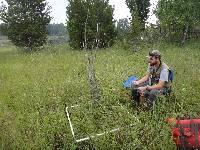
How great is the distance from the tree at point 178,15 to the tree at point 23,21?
8.46 metres

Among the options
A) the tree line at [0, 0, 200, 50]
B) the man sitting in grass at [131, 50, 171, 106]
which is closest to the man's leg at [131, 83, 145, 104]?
the man sitting in grass at [131, 50, 171, 106]

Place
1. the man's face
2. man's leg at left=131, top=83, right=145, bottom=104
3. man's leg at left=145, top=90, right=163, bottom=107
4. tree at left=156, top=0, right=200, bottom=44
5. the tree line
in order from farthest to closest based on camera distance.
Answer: tree at left=156, top=0, right=200, bottom=44 < the tree line < man's leg at left=131, top=83, right=145, bottom=104 < the man's face < man's leg at left=145, top=90, right=163, bottom=107

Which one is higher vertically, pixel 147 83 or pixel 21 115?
pixel 147 83

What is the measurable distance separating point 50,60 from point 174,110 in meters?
9.68

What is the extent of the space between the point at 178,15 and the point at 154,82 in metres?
19.9

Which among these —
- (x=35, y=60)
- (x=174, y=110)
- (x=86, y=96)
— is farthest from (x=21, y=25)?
(x=174, y=110)

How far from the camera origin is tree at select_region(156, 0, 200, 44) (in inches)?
1041

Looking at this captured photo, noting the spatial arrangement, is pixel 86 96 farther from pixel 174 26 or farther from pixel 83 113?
pixel 174 26

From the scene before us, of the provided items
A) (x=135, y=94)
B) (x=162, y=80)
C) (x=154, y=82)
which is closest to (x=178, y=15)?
(x=154, y=82)

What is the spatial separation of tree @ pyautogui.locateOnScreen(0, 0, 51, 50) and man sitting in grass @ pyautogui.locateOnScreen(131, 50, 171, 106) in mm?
19277

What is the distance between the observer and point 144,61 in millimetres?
14789

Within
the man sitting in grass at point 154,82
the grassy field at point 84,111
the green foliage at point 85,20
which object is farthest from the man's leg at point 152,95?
the green foliage at point 85,20

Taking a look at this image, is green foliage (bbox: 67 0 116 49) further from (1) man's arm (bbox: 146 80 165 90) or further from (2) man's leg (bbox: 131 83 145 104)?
(1) man's arm (bbox: 146 80 165 90)

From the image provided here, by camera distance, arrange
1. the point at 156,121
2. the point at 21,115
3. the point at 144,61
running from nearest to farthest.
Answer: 1. the point at 156,121
2. the point at 21,115
3. the point at 144,61
